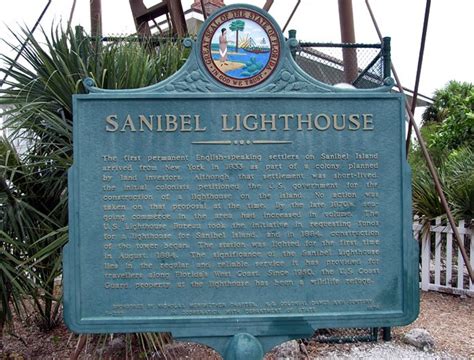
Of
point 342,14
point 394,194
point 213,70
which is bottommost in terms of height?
point 394,194

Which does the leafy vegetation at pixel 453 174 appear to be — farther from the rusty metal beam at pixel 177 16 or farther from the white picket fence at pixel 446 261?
the rusty metal beam at pixel 177 16

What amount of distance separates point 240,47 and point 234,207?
103 cm

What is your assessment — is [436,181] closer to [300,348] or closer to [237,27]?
[300,348]

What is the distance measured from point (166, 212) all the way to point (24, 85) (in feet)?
8.66

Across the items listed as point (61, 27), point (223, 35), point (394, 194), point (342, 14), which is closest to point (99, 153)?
point (223, 35)

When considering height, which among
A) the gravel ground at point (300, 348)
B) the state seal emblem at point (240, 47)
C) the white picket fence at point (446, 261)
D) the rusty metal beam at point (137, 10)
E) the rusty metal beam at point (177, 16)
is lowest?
the gravel ground at point (300, 348)

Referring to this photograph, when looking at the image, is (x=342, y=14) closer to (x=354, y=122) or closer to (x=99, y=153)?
(x=354, y=122)

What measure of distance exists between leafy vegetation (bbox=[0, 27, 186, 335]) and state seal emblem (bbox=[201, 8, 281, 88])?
1.73 meters

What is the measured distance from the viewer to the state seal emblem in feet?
9.66

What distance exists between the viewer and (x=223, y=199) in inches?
117

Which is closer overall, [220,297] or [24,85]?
[220,297]

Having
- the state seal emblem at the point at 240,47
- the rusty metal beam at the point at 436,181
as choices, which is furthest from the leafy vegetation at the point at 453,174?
the state seal emblem at the point at 240,47

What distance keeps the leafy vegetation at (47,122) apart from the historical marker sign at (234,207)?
141cm

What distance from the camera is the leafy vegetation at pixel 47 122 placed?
13.8ft
